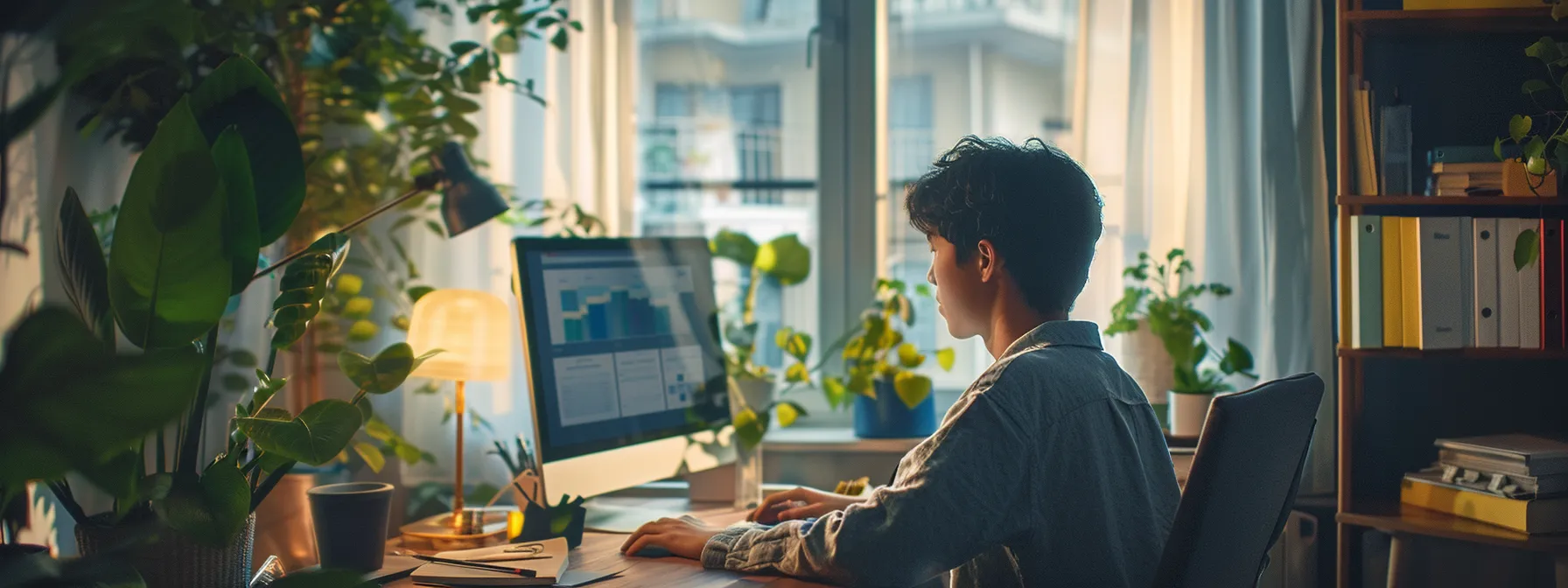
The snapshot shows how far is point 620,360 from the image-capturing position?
182cm

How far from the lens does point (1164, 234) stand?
2463mm

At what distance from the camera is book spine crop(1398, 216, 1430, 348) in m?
2.10

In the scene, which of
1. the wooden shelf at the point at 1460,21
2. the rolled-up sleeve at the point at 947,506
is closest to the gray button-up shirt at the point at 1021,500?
the rolled-up sleeve at the point at 947,506

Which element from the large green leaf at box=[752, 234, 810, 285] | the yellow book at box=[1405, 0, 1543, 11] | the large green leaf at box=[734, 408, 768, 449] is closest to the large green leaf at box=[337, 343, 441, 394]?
the large green leaf at box=[734, 408, 768, 449]

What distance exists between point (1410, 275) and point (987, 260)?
3.79ft

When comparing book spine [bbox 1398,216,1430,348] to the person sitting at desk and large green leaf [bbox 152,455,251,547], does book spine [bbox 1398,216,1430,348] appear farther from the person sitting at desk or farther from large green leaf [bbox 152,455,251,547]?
large green leaf [bbox 152,455,251,547]

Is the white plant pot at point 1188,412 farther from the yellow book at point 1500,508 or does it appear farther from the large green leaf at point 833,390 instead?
the large green leaf at point 833,390

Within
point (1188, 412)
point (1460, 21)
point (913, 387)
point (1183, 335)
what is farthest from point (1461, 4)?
point (913, 387)

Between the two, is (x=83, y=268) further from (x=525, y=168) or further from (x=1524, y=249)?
(x=1524, y=249)

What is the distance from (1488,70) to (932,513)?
6.24 feet

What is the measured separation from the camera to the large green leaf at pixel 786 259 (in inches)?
95.7

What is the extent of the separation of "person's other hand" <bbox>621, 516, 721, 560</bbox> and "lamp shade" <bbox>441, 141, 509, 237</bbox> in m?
0.59

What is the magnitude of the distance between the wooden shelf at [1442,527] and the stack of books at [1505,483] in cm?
2

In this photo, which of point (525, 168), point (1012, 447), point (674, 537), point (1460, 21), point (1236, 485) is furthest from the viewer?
point (525, 168)
